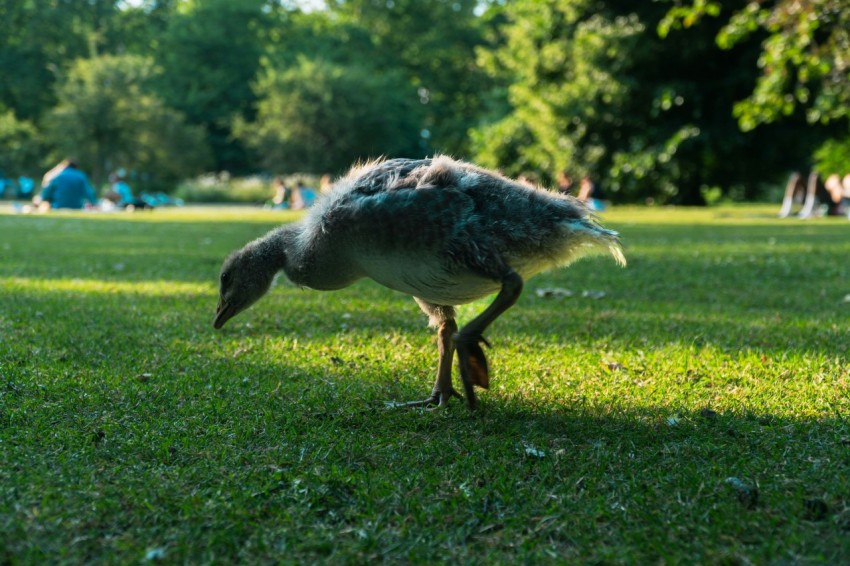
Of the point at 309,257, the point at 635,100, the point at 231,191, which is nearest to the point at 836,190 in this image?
the point at 635,100

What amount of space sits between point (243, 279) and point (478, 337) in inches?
63.6

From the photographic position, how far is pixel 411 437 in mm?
3732

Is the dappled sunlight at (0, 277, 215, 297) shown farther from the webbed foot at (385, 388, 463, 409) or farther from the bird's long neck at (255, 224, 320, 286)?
the webbed foot at (385, 388, 463, 409)

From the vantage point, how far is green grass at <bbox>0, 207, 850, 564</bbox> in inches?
105

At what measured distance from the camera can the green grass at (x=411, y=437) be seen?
268cm

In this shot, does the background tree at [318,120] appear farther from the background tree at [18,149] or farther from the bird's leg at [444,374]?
the bird's leg at [444,374]

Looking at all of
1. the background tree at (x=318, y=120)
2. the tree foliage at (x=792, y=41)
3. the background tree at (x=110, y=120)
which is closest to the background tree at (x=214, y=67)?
the background tree at (x=318, y=120)

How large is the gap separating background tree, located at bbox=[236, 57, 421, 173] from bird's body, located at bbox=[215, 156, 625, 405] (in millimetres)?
47541

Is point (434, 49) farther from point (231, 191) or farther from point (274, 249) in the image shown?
point (274, 249)

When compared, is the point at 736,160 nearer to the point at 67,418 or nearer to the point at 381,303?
the point at 381,303

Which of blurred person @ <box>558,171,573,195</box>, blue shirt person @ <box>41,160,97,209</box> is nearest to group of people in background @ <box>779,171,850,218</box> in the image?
blurred person @ <box>558,171,573,195</box>

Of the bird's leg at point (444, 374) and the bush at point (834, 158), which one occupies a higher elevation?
the bush at point (834, 158)

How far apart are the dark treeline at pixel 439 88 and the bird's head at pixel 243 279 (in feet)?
5.54

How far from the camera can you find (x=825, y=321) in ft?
21.3
